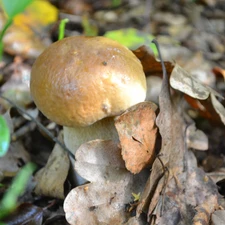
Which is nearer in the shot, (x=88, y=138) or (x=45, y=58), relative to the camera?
(x=45, y=58)

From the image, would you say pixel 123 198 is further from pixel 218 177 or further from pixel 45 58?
pixel 45 58

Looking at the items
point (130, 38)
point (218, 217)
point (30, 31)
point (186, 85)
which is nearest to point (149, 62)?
point (186, 85)

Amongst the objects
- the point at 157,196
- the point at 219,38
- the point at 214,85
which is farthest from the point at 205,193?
the point at 219,38

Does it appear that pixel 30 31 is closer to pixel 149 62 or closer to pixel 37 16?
pixel 37 16

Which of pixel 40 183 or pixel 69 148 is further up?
pixel 69 148

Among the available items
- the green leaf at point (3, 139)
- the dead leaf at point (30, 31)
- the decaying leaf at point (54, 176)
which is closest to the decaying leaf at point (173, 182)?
the decaying leaf at point (54, 176)

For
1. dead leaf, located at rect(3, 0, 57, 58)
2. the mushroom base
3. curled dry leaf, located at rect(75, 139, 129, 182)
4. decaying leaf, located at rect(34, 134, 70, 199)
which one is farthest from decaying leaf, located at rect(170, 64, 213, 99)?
dead leaf, located at rect(3, 0, 57, 58)

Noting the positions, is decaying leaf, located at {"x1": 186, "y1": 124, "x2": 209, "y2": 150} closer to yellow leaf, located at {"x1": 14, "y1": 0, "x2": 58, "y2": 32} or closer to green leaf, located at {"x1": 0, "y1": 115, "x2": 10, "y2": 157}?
green leaf, located at {"x1": 0, "y1": 115, "x2": 10, "y2": 157}
